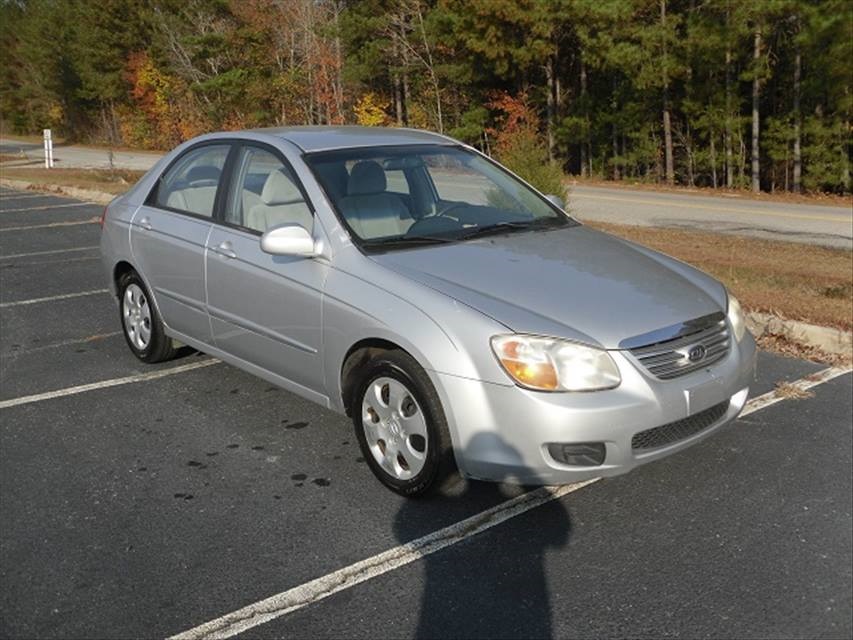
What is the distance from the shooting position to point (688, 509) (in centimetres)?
378

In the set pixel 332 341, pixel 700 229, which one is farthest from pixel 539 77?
pixel 332 341

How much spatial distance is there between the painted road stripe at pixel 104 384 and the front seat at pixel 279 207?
152 centimetres

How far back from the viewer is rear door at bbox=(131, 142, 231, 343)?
503 centimetres

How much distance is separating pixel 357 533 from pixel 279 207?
1.89 metres

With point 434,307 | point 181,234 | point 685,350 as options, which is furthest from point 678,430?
point 181,234

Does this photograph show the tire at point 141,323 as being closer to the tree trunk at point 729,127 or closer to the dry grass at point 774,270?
the dry grass at point 774,270

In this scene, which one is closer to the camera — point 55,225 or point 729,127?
point 55,225

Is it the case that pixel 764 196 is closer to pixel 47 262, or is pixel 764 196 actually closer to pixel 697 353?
pixel 47 262

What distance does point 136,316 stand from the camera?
19.3ft

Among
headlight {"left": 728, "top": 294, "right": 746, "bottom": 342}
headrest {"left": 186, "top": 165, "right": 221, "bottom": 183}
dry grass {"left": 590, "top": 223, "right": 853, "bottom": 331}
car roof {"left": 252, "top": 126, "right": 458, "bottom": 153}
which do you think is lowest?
dry grass {"left": 590, "top": 223, "right": 853, "bottom": 331}

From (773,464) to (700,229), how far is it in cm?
1173

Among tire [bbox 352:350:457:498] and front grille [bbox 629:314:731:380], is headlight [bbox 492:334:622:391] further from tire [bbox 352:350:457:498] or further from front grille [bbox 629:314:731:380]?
tire [bbox 352:350:457:498]

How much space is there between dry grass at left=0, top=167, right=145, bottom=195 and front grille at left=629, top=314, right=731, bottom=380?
1656cm

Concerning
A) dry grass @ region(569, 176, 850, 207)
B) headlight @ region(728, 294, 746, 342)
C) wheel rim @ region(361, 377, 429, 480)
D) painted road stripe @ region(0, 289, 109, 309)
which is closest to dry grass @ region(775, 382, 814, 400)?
headlight @ region(728, 294, 746, 342)
